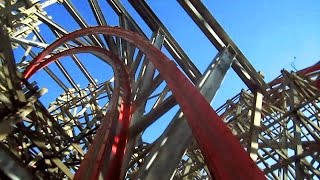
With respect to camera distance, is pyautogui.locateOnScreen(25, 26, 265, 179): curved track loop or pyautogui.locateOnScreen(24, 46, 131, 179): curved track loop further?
pyautogui.locateOnScreen(24, 46, 131, 179): curved track loop

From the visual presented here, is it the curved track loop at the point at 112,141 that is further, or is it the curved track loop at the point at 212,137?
the curved track loop at the point at 112,141

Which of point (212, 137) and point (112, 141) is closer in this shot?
point (212, 137)

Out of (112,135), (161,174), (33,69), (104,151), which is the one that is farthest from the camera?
(33,69)

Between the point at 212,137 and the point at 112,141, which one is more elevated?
the point at 112,141

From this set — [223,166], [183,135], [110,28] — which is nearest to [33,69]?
[110,28]

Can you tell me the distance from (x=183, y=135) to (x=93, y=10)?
5.61 m

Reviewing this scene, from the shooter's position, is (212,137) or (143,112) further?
(143,112)

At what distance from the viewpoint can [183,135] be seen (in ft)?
12.9

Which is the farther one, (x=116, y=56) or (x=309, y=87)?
(x=309, y=87)

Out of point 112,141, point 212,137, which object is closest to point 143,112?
point 112,141

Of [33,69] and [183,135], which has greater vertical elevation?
[33,69]

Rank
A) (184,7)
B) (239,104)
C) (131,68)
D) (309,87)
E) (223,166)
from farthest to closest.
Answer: (239,104) → (309,87) → (131,68) → (184,7) → (223,166)

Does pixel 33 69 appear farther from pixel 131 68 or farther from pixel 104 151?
pixel 104 151

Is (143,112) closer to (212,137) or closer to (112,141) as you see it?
(112,141)
